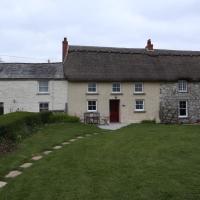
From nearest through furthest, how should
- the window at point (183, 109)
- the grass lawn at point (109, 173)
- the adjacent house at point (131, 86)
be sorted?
the grass lawn at point (109, 173) → the adjacent house at point (131, 86) → the window at point (183, 109)

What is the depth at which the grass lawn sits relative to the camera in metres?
6.70

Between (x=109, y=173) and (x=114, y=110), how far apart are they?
70.3ft

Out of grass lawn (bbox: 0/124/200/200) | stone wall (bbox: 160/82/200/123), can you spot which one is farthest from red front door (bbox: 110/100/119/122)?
grass lawn (bbox: 0/124/200/200)

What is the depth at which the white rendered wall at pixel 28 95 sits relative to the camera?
1094 inches

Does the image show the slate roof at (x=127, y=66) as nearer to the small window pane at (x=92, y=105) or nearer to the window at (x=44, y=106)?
the small window pane at (x=92, y=105)

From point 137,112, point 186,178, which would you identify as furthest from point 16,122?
point 137,112

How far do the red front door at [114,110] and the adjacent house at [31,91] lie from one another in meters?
4.56

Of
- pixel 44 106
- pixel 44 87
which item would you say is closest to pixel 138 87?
pixel 44 87

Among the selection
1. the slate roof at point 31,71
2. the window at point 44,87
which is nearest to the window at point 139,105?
the slate roof at point 31,71

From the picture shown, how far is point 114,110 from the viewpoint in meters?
29.8

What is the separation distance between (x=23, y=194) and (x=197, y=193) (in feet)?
12.4

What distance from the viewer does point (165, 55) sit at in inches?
1282

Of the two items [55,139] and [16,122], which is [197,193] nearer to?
[55,139]

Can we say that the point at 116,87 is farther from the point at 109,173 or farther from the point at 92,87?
the point at 109,173
